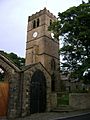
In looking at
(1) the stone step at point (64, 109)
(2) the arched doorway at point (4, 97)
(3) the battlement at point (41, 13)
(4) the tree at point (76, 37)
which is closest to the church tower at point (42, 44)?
(3) the battlement at point (41, 13)

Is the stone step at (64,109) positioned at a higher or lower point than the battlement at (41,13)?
A: lower

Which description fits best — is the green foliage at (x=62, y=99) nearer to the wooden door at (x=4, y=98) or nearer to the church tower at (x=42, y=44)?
the wooden door at (x=4, y=98)

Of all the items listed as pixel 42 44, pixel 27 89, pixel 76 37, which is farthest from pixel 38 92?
pixel 42 44

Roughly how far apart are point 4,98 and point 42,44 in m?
28.5

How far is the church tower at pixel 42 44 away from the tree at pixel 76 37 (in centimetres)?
1724

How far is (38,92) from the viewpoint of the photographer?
19.8 m

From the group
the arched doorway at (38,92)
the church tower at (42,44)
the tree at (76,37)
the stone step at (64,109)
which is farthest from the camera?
the church tower at (42,44)

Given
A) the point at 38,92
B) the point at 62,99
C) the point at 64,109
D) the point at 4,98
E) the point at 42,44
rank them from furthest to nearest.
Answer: the point at 42,44 < the point at 62,99 < the point at 64,109 < the point at 38,92 < the point at 4,98

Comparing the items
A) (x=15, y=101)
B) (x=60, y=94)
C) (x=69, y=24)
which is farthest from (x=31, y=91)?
(x=69, y=24)

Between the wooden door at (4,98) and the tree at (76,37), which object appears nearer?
the wooden door at (4,98)

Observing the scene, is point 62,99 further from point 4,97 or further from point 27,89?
point 4,97

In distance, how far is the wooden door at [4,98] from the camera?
16.3 m

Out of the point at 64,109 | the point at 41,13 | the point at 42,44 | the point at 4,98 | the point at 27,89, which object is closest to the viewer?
the point at 4,98

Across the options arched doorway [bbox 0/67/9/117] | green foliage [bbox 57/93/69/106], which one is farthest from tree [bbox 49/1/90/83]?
arched doorway [bbox 0/67/9/117]
